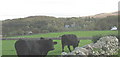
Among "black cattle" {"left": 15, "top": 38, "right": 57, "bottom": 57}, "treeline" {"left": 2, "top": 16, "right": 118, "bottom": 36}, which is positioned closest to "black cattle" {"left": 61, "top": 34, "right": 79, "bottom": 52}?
"treeline" {"left": 2, "top": 16, "right": 118, "bottom": 36}

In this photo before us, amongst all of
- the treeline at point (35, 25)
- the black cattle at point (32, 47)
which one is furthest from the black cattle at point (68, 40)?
the black cattle at point (32, 47)

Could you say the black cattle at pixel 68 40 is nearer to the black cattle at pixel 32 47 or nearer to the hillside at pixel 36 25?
the hillside at pixel 36 25

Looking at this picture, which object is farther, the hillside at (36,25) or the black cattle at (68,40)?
the black cattle at (68,40)

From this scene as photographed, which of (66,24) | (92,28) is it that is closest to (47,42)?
(66,24)

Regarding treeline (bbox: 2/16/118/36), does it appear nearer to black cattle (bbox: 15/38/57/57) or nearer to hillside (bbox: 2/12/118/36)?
hillside (bbox: 2/12/118/36)

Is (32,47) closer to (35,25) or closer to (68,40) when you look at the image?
(35,25)

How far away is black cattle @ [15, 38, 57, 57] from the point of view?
9.67 m

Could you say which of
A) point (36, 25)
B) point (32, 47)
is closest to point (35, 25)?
point (36, 25)

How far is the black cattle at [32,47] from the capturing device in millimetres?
9667

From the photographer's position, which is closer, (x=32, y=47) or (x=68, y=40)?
(x=32, y=47)

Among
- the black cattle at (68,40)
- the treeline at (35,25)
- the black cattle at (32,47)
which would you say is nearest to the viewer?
the black cattle at (32,47)

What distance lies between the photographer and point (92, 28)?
22.6 meters

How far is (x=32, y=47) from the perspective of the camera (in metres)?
9.92

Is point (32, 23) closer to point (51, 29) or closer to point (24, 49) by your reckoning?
point (51, 29)
